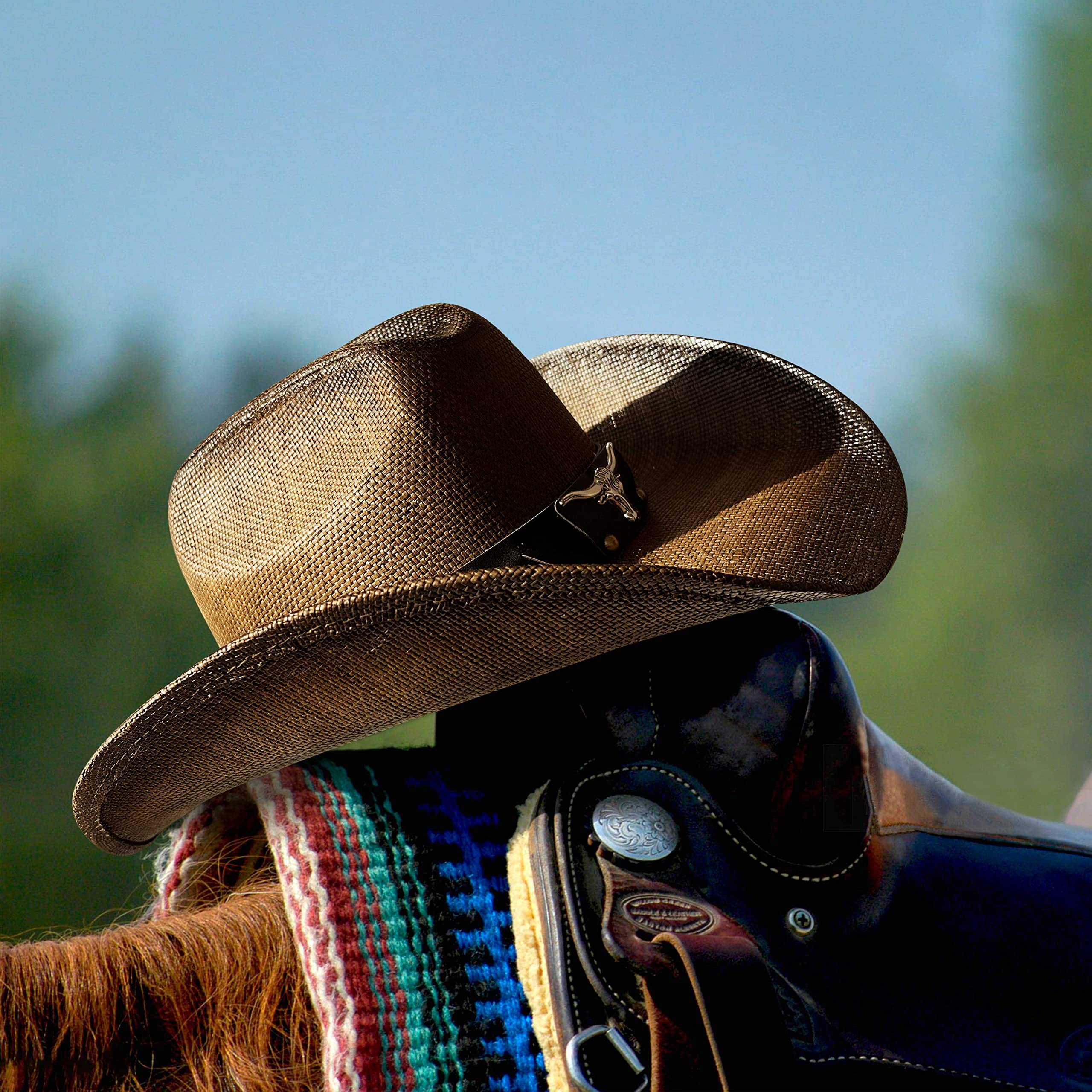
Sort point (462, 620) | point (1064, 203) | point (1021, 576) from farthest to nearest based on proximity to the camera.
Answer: point (1064, 203)
point (1021, 576)
point (462, 620)

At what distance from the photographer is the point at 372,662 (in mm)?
449

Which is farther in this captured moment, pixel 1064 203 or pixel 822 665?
pixel 1064 203

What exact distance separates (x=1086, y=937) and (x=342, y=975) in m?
0.47

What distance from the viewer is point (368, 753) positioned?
1.86 ft

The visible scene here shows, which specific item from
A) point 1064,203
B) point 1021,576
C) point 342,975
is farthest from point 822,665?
point 1064,203

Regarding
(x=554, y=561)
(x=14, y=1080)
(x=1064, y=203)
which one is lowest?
(x=14, y=1080)

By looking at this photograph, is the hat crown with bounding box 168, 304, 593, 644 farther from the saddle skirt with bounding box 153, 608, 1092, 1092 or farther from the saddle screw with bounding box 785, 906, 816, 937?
the saddle screw with bounding box 785, 906, 816, 937

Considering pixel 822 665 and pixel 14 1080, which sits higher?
pixel 822 665

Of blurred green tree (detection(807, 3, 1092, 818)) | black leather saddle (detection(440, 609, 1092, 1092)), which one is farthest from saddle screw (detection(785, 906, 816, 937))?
blurred green tree (detection(807, 3, 1092, 818))

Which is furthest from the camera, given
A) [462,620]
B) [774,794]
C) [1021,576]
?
[1021,576]

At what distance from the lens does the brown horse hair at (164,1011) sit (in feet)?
1.52

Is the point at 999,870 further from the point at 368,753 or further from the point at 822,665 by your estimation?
the point at 368,753

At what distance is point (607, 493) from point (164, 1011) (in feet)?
1.31

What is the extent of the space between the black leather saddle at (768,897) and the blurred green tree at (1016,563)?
6.22ft
